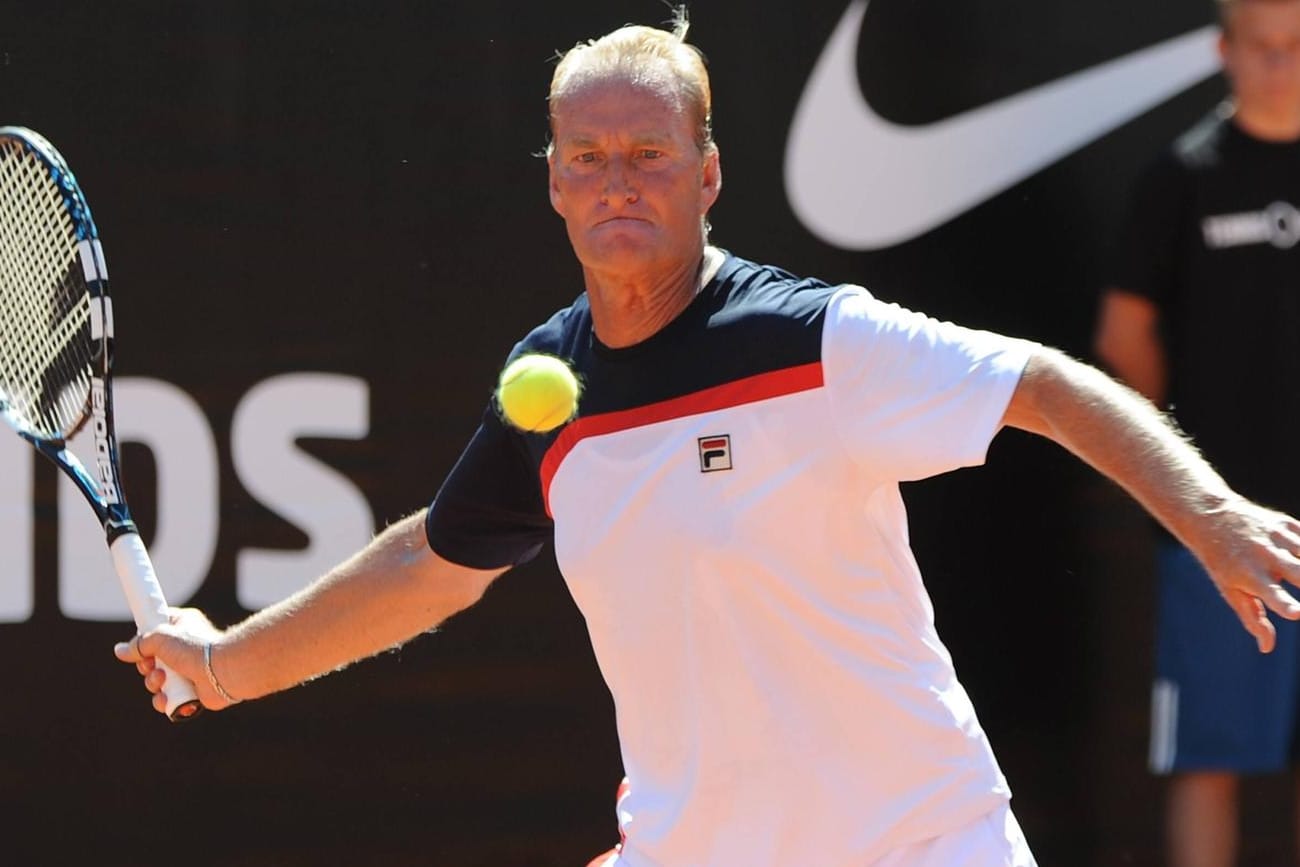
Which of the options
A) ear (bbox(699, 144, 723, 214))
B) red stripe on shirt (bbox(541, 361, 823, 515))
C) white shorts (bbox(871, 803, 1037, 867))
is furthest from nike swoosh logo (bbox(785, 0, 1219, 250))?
white shorts (bbox(871, 803, 1037, 867))

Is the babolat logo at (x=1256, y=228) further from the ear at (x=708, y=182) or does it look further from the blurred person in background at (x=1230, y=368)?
the ear at (x=708, y=182)

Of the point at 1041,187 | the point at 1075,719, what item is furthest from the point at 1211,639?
the point at 1041,187

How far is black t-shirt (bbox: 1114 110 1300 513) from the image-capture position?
13.2 ft

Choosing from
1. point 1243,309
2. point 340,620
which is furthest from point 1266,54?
point 340,620

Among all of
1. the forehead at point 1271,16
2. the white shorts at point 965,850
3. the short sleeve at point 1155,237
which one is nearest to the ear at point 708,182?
the white shorts at point 965,850

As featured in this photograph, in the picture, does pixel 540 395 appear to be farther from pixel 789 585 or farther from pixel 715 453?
pixel 789 585

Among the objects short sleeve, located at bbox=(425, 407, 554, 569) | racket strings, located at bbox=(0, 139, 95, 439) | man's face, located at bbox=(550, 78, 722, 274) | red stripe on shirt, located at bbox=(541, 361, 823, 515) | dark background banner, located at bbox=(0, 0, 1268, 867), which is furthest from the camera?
dark background banner, located at bbox=(0, 0, 1268, 867)

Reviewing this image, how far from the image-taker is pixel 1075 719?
430cm

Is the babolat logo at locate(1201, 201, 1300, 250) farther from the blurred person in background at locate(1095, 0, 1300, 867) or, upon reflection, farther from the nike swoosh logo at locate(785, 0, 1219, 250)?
the nike swoosh logo at locate(785, 0, 1219, 250)

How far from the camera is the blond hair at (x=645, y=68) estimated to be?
2658mm

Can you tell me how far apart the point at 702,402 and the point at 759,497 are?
0.15 metres

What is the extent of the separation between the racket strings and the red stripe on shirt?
1067 mm

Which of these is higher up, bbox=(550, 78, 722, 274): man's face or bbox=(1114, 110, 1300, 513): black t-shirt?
bbox=(550, 78, 722, 274): man's face

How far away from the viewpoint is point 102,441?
3.16 meters
